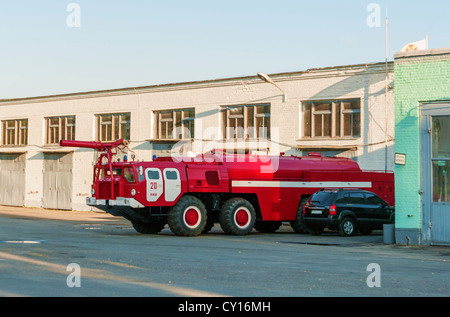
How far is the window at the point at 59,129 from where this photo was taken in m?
46.9

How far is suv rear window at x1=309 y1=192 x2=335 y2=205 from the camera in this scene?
2489cm

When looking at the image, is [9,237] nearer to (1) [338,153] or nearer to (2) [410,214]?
(2) [410,214]

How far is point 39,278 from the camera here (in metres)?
12.3

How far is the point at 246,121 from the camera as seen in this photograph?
38.1 metres

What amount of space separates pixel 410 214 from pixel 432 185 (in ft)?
3.38

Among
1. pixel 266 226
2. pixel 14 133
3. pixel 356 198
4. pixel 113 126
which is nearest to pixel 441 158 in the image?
pixel 356 198

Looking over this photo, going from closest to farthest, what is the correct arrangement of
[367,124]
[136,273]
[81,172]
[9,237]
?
[136,273], [9,237], [367,124], [81,172]

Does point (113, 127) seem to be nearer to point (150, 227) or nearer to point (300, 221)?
point (150, 227)

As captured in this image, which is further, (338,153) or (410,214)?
(338,153)

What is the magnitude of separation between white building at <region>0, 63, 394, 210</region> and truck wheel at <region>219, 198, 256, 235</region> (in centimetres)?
961

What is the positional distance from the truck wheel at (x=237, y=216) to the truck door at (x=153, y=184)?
2.54m

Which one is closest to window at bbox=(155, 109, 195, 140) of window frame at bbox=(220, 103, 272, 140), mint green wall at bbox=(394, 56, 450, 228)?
window frame at bbox=(220, 103, 272, 140)
